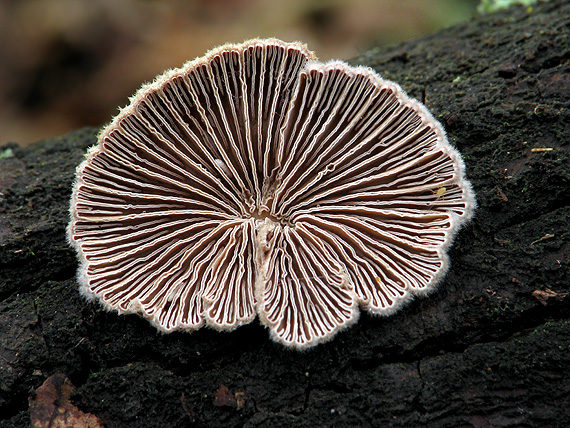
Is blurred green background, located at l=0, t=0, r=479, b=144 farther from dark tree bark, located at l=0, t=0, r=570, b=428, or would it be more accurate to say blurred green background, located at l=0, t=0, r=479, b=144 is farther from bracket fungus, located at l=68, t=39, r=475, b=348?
bracket fungus, located at l=68, t=39, r=475, b=348

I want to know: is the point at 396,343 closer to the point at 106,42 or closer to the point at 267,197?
the point at 267,197

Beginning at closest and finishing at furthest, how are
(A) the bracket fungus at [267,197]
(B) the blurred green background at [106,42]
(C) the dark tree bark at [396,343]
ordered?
(C) the dark tree bark at [396,343] < (A) the bracket fungus at [267,197] < (B) the blurred green background at [106,42]

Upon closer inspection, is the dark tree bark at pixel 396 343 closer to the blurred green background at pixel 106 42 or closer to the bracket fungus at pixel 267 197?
the bracket fungus at pixel 267 197

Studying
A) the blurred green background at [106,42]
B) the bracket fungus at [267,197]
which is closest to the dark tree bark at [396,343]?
the bracket fungus at [267,197]

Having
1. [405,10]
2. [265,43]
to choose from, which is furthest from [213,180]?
[405,10]

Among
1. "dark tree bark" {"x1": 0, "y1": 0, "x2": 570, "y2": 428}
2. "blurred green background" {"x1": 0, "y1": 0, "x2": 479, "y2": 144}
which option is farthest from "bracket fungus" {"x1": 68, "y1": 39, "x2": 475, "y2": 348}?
"blurred green background" {"x1": 0, "y1": 0, "x2": 479, "y2": 144}
